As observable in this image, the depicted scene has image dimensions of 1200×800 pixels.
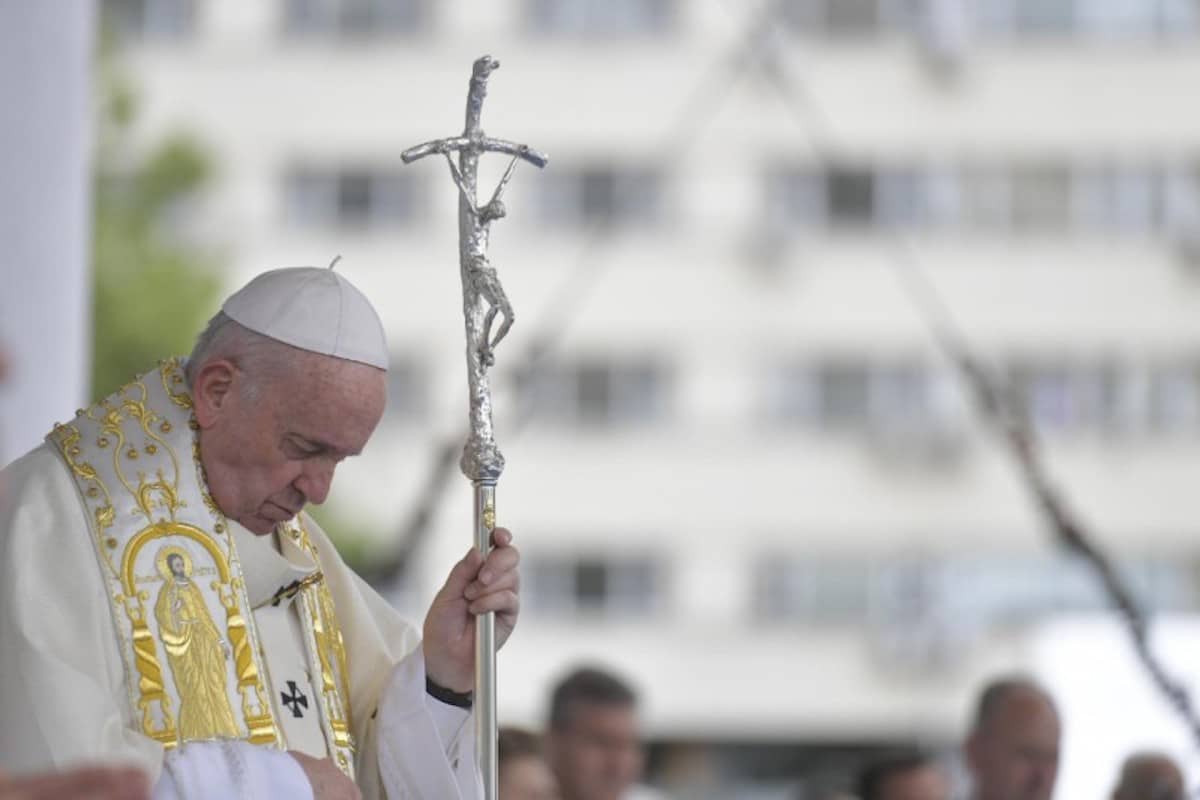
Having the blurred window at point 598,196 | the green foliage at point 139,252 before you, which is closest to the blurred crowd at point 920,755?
the green foliage at point 139,252

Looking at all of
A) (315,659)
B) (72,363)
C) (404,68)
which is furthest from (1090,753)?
(404,68)

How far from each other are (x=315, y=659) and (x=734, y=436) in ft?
72.6

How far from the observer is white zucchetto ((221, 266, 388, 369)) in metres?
3.89

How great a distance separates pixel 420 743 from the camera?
3992 millimetres

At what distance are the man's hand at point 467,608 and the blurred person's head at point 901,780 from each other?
3.02 meters

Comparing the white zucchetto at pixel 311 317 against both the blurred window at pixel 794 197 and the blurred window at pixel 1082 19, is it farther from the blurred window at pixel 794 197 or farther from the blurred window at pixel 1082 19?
the blurred window at pixel 1082 19

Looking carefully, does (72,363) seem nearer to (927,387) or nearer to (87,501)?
(87,501)

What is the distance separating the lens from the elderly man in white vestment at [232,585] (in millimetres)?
3672

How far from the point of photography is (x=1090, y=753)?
32.3 feet

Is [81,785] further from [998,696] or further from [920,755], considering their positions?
[920,755]

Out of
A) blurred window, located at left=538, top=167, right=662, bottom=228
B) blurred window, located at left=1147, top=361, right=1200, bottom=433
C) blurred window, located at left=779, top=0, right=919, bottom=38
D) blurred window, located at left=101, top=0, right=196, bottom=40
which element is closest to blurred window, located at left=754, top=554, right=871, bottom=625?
blurred window, located at left=1147, top=361, right=1200, bottom=433

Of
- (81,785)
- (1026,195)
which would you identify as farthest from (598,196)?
(81,785)

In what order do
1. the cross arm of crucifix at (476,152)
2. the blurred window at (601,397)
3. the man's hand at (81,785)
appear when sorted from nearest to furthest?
the man's hand at (81,785) < the cross arm of crucifix at (476,152) < the blurred window at (601,397)

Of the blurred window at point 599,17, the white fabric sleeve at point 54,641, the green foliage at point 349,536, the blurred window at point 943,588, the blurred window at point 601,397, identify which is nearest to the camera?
the white fabric sleeve at point 54,641
